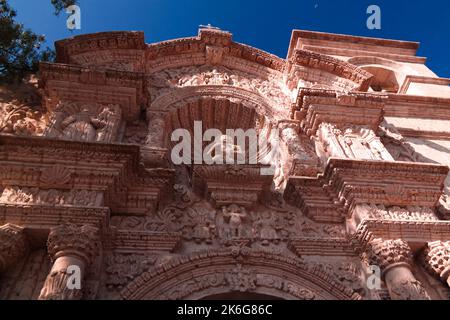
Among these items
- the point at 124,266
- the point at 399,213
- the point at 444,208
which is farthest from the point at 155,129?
the point at 444,208

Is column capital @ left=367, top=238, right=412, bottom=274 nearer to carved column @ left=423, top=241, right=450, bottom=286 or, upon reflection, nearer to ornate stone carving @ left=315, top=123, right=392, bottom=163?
carved column @ left=423, top=241, right=450, bottom=286

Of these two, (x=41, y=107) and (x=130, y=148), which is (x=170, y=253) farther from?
(x=41, y=107)

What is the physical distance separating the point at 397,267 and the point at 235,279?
7.00 ft

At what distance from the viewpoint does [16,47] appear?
863 centimetres

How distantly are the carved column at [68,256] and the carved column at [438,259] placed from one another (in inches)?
177

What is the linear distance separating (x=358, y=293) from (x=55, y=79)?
621 cm

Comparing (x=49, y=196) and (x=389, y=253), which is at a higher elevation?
(x=49, y=196)

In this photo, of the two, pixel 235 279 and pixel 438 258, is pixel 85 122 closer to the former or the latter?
pixel 235 279

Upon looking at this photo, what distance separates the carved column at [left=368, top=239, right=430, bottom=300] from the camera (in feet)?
15.7

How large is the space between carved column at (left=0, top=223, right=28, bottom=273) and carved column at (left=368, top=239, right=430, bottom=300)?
4.56 metres

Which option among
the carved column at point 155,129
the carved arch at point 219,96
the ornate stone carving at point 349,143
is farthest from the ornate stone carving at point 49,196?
the ornate stone carving at point 349,143

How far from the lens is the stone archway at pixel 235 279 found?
495 cm

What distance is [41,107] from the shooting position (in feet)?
24.9
